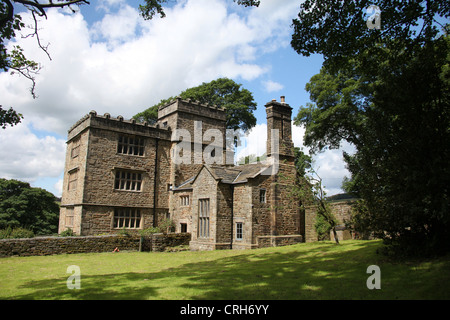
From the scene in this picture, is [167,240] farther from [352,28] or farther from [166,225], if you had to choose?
[352,28]

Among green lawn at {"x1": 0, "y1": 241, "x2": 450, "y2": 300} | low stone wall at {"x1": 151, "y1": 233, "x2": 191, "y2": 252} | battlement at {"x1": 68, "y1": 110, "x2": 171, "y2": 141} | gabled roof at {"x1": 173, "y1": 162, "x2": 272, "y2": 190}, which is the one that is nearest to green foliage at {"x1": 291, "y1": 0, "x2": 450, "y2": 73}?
green lawn at {"x1": 0, "y1": 241, "x2": 450, "y2": 300}

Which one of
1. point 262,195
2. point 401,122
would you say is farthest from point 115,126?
point 401,122

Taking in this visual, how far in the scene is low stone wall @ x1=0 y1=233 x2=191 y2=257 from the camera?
1778cm

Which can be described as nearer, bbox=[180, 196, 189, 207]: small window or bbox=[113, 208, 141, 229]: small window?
bbox=[113, 208, 141, 229]: small window

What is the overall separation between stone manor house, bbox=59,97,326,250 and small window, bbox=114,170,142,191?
83 mm

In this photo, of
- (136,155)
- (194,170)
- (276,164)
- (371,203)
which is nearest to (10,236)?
(136,155)

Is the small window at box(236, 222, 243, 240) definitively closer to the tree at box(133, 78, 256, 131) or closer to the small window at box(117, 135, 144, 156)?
the small window at box(117, 135, 144, 156)

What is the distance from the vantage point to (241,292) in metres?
7.83

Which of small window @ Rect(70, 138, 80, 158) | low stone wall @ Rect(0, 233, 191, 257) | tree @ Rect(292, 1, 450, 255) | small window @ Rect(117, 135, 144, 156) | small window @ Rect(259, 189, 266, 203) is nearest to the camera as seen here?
tree @ Rect(292, 1, 450, 255)

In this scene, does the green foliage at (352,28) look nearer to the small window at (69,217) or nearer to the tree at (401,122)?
the tree at (401,122)

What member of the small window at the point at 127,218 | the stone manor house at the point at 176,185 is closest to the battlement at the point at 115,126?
the stone manor house at the point at 176,185

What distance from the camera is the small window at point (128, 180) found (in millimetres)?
26695

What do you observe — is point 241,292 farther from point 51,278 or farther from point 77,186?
point 77,186
